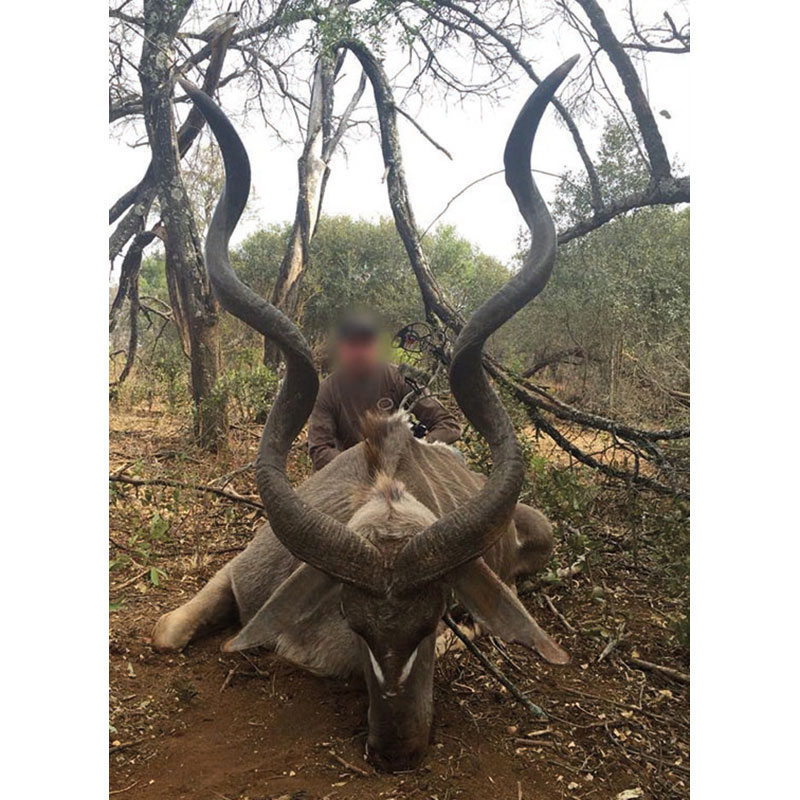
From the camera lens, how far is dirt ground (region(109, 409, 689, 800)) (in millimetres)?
2459

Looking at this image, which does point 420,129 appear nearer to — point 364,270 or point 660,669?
point 364,270

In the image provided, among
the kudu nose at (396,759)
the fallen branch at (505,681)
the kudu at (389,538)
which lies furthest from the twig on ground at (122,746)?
the fallen branch at (505,681)

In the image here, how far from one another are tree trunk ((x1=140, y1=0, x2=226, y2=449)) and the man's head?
3.69ft

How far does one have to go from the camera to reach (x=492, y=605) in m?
2.57

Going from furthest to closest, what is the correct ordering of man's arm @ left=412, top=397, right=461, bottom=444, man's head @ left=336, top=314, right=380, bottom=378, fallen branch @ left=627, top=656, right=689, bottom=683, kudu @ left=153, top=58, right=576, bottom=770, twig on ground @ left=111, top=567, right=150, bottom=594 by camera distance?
man's arm @ left=412, top=397, right=461, bottom=444, twig on ground @ left=111, top=567, right=150, bottom=594, man's head @ left=336, top=314, right=380, bottom=378, fallen branch @ left=627, top=656, right=689, bottom=683, kudu @ left=153, top=58, right=576, bottom=770

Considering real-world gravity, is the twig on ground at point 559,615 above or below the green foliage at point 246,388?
below

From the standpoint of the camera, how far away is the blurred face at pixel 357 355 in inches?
139

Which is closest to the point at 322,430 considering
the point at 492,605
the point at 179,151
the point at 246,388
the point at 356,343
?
the point at 246,388

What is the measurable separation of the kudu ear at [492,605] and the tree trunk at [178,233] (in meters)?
2.37

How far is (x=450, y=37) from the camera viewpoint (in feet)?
13.9

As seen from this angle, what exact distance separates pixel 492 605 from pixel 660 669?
1163mm

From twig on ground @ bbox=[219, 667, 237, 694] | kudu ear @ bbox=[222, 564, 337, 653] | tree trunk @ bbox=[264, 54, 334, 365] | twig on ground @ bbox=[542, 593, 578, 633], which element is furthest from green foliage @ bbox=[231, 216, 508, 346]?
twig on ground @ bbox=[542, 593, 578, 633]

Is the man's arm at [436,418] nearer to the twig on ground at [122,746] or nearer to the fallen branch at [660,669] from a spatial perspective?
the fallen branch at [660,669]

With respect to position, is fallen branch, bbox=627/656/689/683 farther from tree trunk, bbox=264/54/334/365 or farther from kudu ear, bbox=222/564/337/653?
tree trunk, bbox=264/54/334/365
